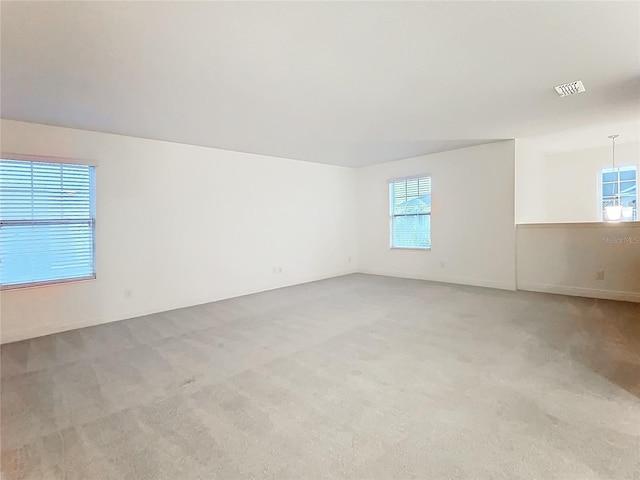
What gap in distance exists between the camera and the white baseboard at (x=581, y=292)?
465 cm

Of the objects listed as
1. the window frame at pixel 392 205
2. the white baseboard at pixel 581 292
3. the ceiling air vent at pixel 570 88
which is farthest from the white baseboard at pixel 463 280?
the ceiling air vent at pixel 570 88

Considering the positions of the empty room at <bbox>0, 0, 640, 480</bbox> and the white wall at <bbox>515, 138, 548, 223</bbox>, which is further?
the white wall at <bbox>515, 138, 548, 223</bbox>

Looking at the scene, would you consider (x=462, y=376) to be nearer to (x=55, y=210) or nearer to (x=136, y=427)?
(x=136, y=427)

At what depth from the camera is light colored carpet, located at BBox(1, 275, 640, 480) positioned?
1.59 meters

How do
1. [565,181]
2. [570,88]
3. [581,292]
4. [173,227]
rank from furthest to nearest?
[565,181]
[581,292]
[173,227]
[570,88]

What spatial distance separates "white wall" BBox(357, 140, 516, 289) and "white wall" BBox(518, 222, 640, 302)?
30 cm

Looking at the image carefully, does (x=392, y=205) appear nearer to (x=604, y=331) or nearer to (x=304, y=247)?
(x=304, y=247)

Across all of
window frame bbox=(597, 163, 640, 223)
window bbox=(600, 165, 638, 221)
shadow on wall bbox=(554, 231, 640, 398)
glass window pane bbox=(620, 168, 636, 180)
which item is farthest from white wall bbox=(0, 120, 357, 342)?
glass window pane bbox=(620, 168, 636, 180)

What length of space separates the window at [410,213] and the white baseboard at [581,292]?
6.18 feet

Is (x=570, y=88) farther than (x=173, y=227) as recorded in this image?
No

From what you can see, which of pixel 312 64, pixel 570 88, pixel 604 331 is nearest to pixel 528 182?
pixel 570 88

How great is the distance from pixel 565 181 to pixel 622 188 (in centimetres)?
98

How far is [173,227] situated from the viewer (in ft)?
15.6

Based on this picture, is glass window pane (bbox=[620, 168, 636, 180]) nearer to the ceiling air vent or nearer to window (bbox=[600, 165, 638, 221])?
window (bbox=[600, 165, 638, 221])
